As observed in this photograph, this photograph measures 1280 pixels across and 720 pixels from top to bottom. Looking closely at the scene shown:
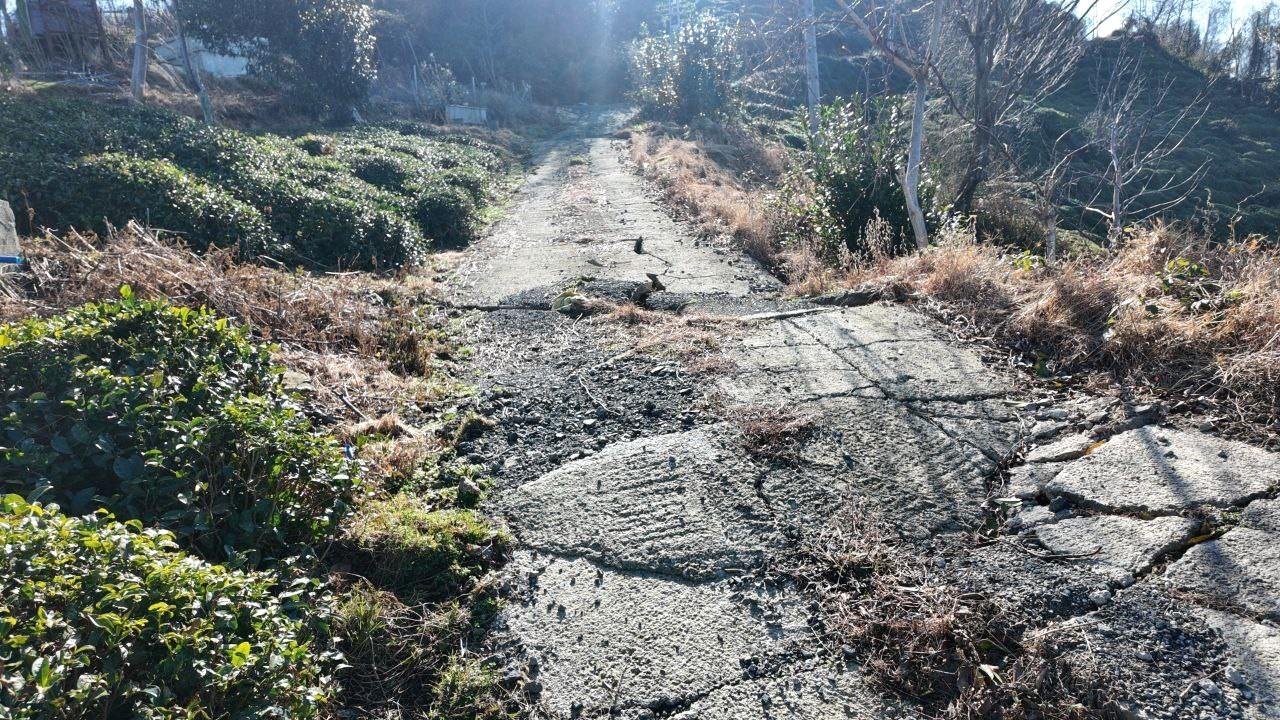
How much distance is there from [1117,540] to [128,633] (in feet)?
9.75

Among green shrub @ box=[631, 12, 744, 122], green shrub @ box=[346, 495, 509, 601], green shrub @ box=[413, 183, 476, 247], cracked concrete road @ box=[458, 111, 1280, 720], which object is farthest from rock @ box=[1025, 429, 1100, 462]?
green shrub @ box=[631, 12, 744, 122]

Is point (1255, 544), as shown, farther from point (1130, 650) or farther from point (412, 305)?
point (412, 305)

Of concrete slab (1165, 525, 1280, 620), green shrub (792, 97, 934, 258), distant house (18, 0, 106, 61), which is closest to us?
concrete slab (1165, 525, 1280, 620)

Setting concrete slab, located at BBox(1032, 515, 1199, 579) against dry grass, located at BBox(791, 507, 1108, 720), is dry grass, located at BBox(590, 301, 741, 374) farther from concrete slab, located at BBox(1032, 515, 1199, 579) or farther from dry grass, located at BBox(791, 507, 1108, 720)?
concrete slab, located at BBox(1032, 515, 1199, 579)

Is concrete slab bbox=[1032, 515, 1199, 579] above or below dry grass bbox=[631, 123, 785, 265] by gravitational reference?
below

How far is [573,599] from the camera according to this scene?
2.69 metres

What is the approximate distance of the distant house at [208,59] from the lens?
21844 millimetres

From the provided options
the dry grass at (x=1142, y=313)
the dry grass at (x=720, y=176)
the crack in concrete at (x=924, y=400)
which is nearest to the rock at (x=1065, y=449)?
the crack in concrete at (x=924, y=400)

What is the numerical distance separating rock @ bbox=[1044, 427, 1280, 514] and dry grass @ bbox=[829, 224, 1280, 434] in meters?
0.33

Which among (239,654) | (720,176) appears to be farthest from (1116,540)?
(720,176)

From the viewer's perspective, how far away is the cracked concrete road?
217cm

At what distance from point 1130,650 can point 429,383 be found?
3796 millimetres

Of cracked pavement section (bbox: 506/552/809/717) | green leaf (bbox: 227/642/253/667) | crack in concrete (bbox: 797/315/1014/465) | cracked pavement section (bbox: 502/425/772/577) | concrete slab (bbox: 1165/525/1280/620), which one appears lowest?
cracked pavement section (bbox: 506/552/809/717)

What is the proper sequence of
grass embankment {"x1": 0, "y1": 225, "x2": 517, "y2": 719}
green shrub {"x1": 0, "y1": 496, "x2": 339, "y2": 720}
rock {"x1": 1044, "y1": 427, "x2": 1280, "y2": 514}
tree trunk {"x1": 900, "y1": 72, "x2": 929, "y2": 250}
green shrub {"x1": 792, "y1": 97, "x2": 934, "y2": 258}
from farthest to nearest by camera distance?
green shrub {"x1": 792, "y1": 97, "x2": 934, "y2": 258} < tree trunk {"x1": 900, "y1": 72, "x2": 929, "y2": 250} < rock {"x1": 1044, "y1": 427, "x2": 1280, "y2": 514} < grass embankment {"x1": 0, "y1": 225, "x2": 517, "y2": 719} < green shrub {"x1": 0, "y1": 496, "x2": 339, "y2": 720}
